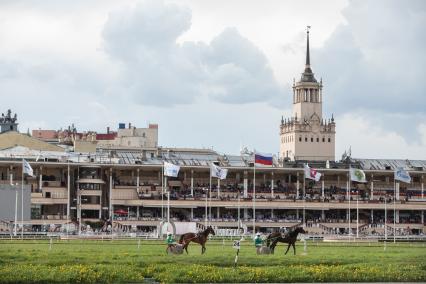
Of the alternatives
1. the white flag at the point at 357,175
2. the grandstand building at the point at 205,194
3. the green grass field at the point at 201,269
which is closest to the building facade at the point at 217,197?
the grandstand building at the point at 205,194

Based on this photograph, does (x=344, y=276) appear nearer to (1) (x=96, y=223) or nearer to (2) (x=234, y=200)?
(1) (x=96, y=223)

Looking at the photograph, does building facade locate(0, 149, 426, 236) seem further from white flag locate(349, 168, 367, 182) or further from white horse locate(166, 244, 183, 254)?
white horse locate(166, 244, 183, 254)

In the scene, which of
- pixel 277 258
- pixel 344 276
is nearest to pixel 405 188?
pixel 277 258

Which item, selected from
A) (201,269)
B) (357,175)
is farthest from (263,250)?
(357,175)

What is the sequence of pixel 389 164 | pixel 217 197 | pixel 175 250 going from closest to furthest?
pixel 175 250 → pixel 217 197 → pixel 389 164

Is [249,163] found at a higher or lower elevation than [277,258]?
higher

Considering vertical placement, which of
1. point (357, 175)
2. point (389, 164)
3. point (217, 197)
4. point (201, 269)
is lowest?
point (201, 269)

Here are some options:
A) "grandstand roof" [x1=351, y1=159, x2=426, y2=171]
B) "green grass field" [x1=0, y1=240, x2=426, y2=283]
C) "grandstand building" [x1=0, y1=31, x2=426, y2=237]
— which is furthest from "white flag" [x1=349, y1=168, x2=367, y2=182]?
"green grass field" [x1=0, y1=240, x2=426, y2=283]

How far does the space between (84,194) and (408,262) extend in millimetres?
100077

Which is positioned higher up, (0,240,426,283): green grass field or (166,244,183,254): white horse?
(166,244,183,254): white horse

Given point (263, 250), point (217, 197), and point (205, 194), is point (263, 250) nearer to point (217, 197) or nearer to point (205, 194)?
point (217, 197)

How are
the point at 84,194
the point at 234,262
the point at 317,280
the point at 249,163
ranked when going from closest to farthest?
the point at 317,280
the point at 234,262
the point at 84,194
the point at 249,163

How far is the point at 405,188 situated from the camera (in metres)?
180

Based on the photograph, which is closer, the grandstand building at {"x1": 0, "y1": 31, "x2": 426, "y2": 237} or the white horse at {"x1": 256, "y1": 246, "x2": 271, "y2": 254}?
the white horse at {"x1": 256, "y1": 246, "x2": 271, "y2": 254}
